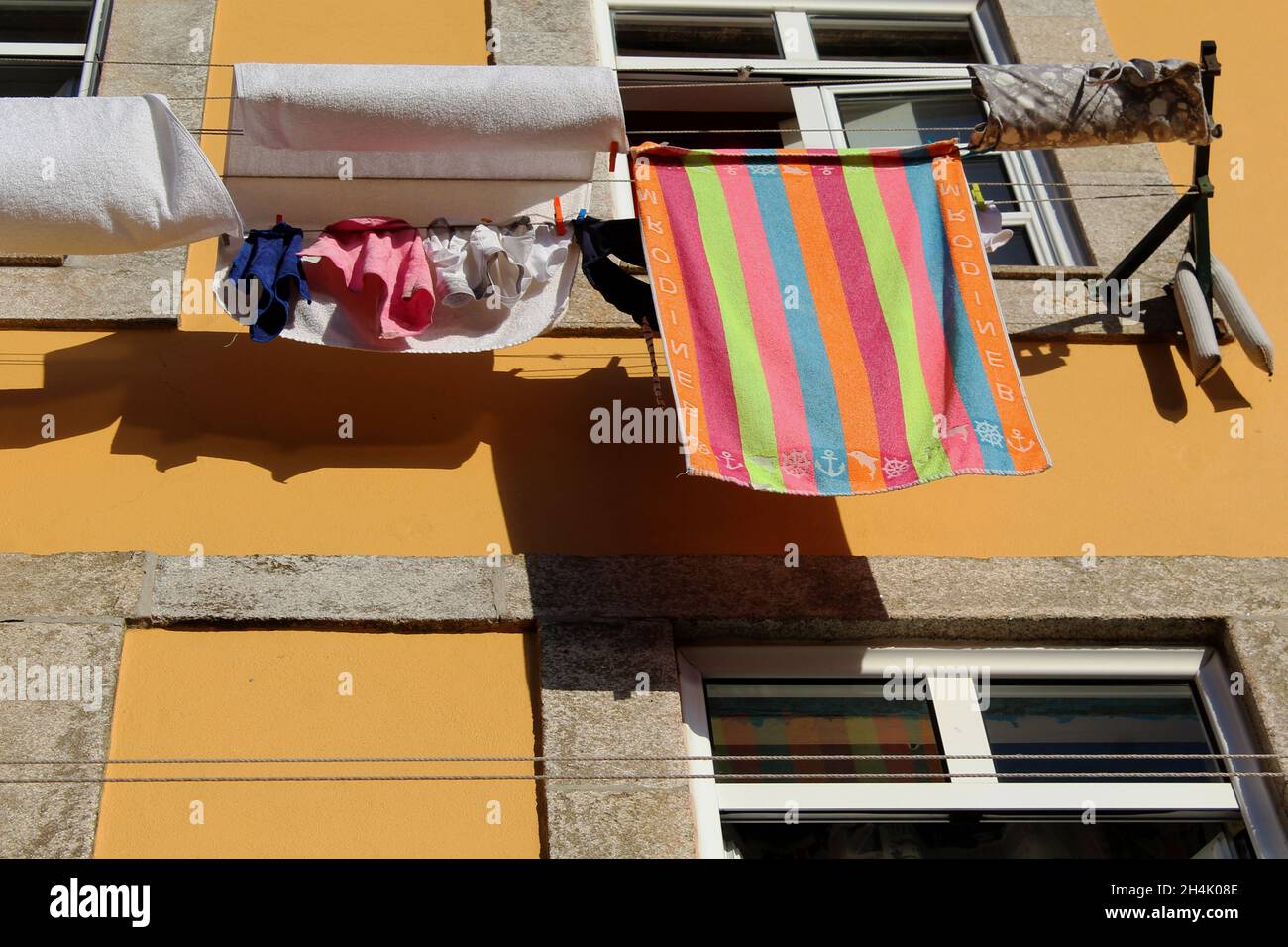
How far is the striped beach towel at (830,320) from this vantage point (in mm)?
4023

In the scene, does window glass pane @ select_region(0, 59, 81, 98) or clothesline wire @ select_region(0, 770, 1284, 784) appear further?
window glass pane @ select_region(0, 59, 81, 98)

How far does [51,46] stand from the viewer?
571 centimetres

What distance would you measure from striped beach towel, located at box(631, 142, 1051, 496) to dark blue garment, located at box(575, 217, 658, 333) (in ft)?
0.45

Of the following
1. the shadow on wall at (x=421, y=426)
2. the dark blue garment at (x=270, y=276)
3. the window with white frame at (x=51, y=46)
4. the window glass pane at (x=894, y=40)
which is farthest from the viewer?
the window glass pane at (x=894, y=40)

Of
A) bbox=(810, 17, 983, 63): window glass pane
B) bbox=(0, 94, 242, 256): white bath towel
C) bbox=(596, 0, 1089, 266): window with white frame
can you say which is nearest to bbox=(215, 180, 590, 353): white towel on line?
bbox=(0, 94, 242, 256): white bath towel

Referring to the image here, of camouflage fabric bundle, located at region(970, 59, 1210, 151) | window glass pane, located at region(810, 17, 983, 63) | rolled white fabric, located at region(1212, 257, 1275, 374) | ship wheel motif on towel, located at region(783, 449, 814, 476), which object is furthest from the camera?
window glass pane, located at region(810, 17, 983, 63)

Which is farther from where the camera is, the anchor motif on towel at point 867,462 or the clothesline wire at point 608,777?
the anchor motif on towel at point 867,462

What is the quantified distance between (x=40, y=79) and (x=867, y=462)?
3.36 metres

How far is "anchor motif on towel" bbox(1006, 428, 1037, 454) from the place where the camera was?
159 inches

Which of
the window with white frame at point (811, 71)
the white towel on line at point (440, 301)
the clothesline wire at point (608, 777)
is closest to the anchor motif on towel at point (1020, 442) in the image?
the clothesline wire at point (608, 777)

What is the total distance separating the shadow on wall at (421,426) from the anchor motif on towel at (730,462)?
47 cm

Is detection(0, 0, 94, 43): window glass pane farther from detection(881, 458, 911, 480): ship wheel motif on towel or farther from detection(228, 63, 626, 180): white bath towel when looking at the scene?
detection(881, 458, 911, 480): ship wheel motif on towel

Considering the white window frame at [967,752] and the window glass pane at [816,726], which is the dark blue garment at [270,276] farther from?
the window glass pane at [816,726]

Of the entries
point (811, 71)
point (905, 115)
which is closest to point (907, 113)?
point (905, 115)
